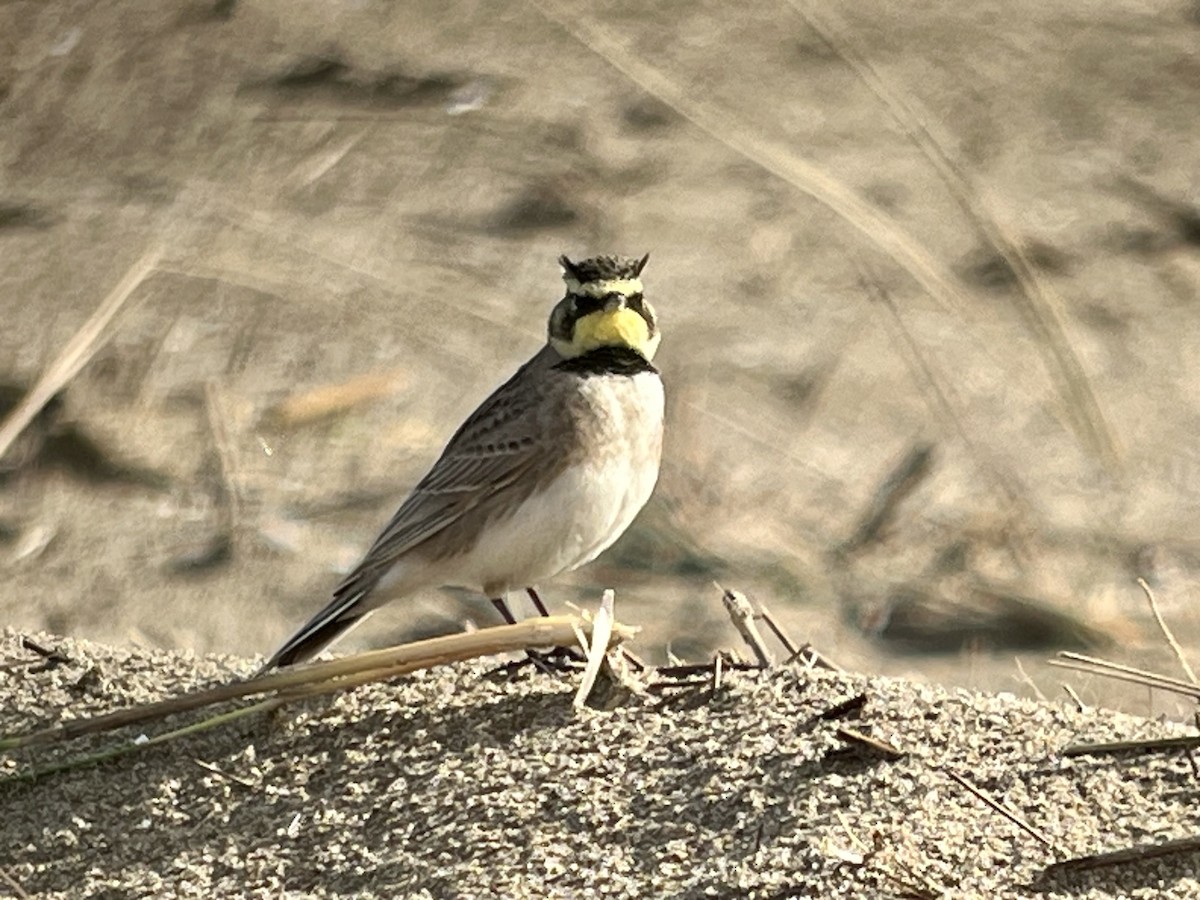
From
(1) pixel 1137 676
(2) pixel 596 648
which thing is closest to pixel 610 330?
(2) pixel 596 648

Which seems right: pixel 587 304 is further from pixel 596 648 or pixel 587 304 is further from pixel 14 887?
pixel 14 887

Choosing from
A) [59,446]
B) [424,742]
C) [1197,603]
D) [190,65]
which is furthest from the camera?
[190,65]

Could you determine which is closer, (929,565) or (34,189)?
(929,565)

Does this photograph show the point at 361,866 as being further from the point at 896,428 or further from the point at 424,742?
the point at 896,428

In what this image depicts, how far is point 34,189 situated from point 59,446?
1036 mm

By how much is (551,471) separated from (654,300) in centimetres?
301

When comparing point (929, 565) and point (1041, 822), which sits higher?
point (1041, 822)

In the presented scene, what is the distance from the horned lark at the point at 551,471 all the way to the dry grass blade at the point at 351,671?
2.49 ft

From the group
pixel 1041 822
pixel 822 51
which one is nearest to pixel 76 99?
pixel 822 51

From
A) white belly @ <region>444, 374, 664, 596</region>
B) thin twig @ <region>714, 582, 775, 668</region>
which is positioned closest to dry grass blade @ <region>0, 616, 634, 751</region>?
thin twig @ <region>714, 582, 775, 668</region>

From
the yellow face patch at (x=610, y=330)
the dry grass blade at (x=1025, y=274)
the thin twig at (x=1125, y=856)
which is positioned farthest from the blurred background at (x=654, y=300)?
the dry grass blade at (x=1025, y=274)

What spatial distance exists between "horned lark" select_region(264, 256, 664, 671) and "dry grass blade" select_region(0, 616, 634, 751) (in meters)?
0.76

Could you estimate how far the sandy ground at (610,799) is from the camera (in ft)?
10.9

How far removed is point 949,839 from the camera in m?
3.36
